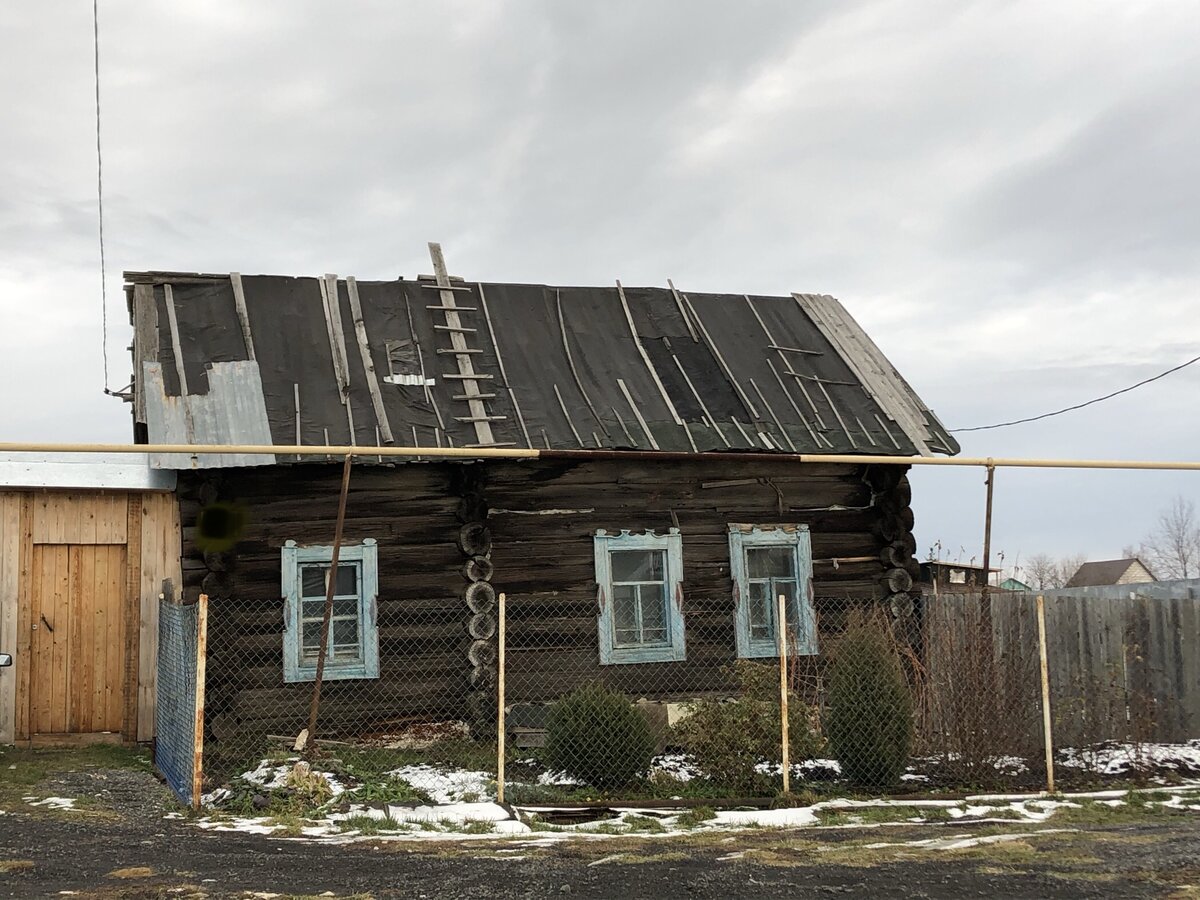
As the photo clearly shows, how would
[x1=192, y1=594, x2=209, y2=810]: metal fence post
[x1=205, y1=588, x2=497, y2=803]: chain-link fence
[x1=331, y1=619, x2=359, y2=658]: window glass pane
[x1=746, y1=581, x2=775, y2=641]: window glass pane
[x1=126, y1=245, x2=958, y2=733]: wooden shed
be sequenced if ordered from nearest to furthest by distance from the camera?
[x1=192, y1=594, x2=209, y2=810]: metal fence post
[x1=205, y1=588, x2=497, y2=803]: chain-link fence
[x1=126, y1=245, x2=958, y2=733]: wooden shed
[x1=331, y1=619, x2=359, y2=658]: window glass pane
[x1=746, y1=581, x2=775, y2=641]: window glass pane

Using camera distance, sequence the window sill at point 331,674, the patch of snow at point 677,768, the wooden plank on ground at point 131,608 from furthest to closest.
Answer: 1. the wooden plank on ground at point 131,608
2. the window sill at point 331,674
3. the patch of snow at point 677,768

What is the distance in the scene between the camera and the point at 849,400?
581 inches

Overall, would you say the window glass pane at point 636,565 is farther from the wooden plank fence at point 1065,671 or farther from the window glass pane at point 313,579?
the window glass pane at point 313,579

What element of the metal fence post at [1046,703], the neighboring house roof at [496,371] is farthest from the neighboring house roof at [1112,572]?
the metal fence post at [1046,703]

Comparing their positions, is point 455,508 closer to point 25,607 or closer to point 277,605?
point 277,605

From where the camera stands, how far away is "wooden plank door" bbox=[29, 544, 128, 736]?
12.7 meters

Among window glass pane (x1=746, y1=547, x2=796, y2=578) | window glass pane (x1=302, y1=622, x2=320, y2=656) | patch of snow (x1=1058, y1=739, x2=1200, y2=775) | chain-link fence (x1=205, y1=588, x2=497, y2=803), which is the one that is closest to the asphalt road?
patch of snow (x1=1058, y1=739, x2=1200, y2=775)

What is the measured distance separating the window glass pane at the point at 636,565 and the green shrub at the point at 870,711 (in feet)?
11.5

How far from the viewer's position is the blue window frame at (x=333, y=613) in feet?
39.3

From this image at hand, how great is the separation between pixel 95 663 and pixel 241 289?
186 inches

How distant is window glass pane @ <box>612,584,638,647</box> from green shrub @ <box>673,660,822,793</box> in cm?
245

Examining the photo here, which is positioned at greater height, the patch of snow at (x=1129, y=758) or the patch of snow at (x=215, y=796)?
the patch of snow at (x=215, y=796)

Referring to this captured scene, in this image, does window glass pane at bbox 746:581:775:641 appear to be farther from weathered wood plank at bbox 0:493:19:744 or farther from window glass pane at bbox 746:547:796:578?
weathered wood plank at bbox 0:493:19:744

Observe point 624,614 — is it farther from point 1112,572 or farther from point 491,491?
point 1112,572
